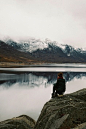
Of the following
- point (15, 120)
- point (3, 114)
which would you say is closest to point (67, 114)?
point (15, 120)

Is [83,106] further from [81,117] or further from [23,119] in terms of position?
[23,119]

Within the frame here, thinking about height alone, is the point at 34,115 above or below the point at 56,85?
below

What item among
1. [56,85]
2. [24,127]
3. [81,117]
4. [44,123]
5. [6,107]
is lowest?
[6,107]

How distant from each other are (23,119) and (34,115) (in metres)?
7.95

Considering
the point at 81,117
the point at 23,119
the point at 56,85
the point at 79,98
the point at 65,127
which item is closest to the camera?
the point at 65,127

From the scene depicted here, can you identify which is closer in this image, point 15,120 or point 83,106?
point 83,106

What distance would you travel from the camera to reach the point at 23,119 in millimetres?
13703

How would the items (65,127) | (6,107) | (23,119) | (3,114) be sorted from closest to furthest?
1. (65,127)
2. (23,119)
3. (3,114)
4. (6,107)

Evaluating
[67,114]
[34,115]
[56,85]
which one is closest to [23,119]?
[56,85]

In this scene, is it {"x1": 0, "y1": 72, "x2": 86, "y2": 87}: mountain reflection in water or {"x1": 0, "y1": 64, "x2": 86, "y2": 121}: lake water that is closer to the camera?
{"x1": 0, "y1": 64, "x2": 86, "y2": 121}: lake water

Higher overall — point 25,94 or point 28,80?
point 25,94

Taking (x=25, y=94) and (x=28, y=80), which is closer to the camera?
(x=25, y=94)

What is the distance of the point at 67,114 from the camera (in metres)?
8.42

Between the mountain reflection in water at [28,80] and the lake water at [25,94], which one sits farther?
the mountain reflection in water at [28,80]
